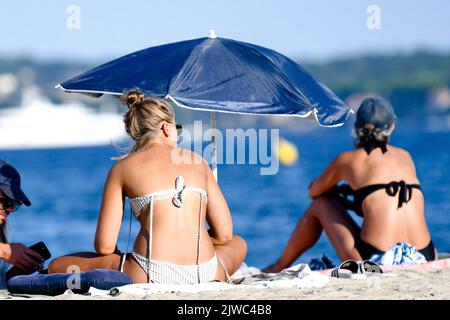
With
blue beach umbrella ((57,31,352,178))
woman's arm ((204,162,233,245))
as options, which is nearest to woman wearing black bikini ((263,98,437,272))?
blue beach umbrella ((57,31,352,178))

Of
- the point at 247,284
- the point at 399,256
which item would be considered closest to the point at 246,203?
the point at 399,256

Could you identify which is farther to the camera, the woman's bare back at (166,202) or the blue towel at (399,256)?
the blue towel at (399,256)

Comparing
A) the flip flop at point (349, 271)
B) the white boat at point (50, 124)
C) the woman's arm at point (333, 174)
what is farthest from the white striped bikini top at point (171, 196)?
the white boat at point (50, 124)

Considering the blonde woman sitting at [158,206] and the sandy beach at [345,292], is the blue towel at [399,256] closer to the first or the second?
the sandy beach at [345,292]

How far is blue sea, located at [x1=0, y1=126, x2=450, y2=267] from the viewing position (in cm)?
1788

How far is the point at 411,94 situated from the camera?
82938 millimetres

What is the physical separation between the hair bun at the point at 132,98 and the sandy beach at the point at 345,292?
97cm

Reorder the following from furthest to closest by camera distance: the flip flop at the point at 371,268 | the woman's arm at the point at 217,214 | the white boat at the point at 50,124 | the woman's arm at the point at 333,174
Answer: the white boat at the point at 50,124 → the woman's arm at the point at 333,174 → the flip flop at the point at 371,268 → the woman's arm at the point at 217,214

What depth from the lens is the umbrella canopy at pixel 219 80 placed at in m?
5.34

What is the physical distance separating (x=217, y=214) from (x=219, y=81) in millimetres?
791

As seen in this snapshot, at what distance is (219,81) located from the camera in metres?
5.46

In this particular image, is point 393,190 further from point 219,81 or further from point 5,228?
point 5,228

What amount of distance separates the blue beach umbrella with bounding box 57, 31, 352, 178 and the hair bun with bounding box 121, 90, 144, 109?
7.8 inches

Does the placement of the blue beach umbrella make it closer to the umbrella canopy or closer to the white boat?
the umbrella canopy
